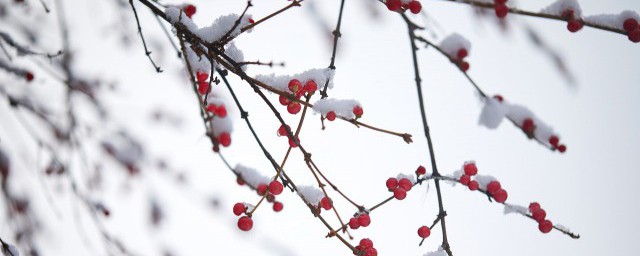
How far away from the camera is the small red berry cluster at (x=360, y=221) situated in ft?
5.08

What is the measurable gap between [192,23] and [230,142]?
577mm

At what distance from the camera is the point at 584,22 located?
1.26 metres

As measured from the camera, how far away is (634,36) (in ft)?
4.17

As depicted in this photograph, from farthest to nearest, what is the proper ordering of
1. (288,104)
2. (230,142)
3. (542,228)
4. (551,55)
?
(551,55)
(542,228)
(288,104)
(230,142)

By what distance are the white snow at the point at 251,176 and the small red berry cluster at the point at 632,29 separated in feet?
4.11

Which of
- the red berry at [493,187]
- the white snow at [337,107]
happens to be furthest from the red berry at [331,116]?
the red berry at [493,187]

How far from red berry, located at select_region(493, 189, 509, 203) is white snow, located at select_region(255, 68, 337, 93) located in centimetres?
80

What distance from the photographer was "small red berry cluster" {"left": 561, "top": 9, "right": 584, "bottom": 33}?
49.1 inches

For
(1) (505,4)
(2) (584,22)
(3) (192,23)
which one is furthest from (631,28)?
(3) (192,23)

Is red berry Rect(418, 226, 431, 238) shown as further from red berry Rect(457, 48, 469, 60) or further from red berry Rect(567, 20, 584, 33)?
red berry Rect(567, 20, 584, 33)

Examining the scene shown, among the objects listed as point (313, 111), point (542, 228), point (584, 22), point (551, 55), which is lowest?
point (313, 111)

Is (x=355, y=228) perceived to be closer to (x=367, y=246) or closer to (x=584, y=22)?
(x=367, y=246)

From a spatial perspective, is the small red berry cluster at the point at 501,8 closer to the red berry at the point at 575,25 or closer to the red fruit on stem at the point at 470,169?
the red berry at the point at 575,25

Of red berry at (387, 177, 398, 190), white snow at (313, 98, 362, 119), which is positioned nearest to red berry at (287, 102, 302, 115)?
white snow at (313, 98, 362, 119)
